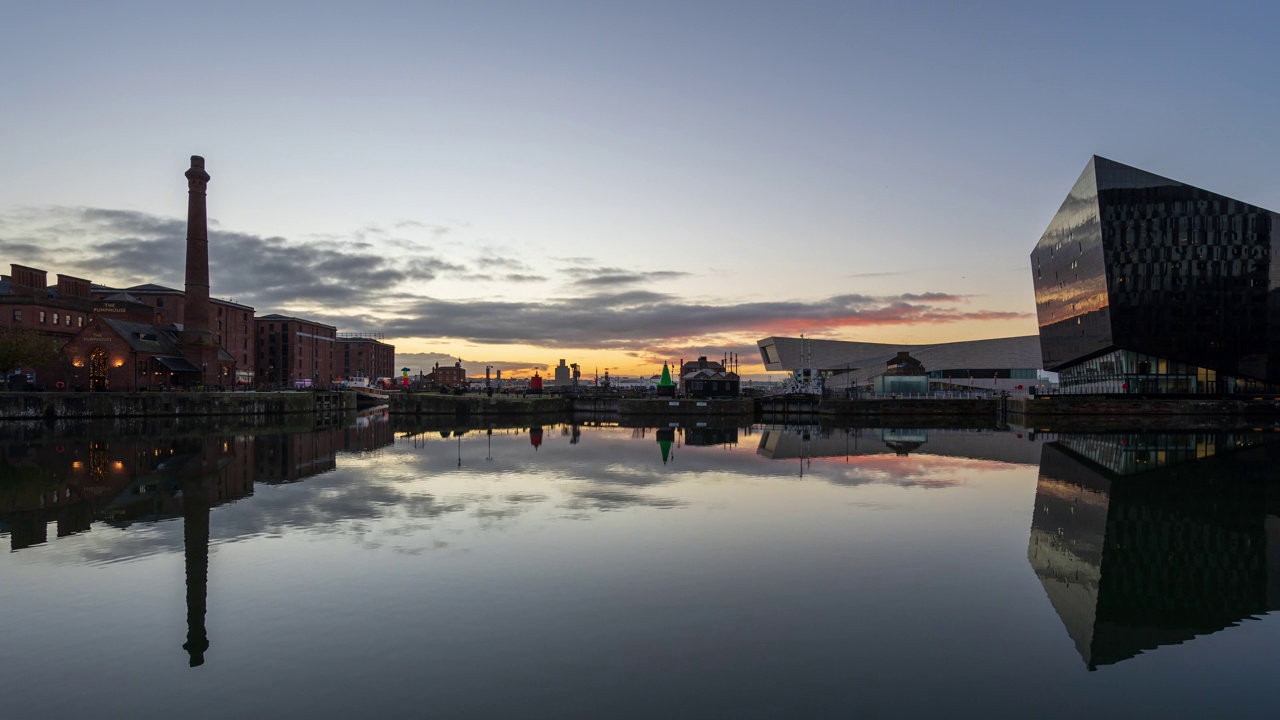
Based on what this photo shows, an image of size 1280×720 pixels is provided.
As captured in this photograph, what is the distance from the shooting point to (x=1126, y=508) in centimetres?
1991

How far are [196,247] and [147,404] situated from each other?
49.7 feet

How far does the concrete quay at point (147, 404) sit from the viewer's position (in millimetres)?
55875

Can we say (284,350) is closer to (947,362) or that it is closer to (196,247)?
(196,247)

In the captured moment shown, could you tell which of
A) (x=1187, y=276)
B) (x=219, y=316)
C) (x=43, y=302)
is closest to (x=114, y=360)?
(x=43, y=302)

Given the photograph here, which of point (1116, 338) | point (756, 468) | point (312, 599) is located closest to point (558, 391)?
point (1116, 338)

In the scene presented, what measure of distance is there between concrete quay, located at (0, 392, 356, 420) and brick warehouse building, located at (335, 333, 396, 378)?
80.0 metres

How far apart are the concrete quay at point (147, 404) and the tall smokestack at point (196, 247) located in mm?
7930

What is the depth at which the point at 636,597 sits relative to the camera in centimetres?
1106

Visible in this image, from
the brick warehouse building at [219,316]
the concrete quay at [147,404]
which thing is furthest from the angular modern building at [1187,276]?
the brick warehouse building at [219,316]

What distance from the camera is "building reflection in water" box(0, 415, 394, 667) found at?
15.6 metres

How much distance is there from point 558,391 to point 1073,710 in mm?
A: 94700

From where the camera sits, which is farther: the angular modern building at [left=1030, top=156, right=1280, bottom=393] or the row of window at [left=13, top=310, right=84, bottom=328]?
the row of window at [left=13, top=310, right=84, bottom=328]

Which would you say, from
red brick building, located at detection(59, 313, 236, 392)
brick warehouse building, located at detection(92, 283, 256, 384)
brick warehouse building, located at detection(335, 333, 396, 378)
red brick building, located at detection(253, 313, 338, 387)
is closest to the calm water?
red brick building, located at detection(59, 313, 236, 392)

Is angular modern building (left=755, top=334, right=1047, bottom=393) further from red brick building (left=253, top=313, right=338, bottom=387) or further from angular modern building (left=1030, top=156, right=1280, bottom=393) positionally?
red brick building (left=253, top=313, right=338, bottom=387)
